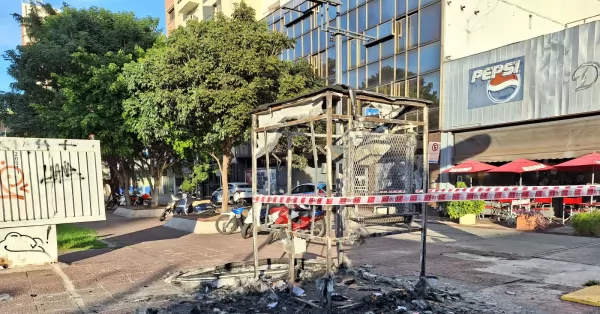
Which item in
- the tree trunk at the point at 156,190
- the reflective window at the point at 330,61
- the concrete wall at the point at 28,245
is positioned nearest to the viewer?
the concrete wall at the point at 28,245

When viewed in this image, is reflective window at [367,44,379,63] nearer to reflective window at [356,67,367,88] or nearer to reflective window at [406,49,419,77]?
reflective window at [356,67,367,88]

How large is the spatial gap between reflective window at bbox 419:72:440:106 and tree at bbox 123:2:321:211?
300 inches

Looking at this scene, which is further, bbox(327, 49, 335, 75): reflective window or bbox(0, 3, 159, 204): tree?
bbox(327, 49, 335, 75): reflective window

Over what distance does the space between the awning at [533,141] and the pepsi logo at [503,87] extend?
3.89ft

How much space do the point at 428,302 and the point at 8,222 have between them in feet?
23.1

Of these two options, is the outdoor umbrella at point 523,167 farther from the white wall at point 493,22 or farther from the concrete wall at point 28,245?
the concrete wall at point 28,245

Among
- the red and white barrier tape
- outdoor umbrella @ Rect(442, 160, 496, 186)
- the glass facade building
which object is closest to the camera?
the red and white barrier tape

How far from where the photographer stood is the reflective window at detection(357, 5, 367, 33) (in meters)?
22.0

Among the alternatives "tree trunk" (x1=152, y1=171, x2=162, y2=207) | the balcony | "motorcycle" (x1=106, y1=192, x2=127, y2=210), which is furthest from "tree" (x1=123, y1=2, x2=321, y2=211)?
the balcony

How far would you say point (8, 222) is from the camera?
7000mm

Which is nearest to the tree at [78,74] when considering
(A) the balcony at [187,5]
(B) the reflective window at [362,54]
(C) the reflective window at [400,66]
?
(B) the reflective window at [362,54]

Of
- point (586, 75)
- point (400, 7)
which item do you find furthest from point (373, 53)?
point (586, 75)

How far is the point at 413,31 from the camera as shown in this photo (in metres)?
19.1

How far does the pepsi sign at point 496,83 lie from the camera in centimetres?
1493
